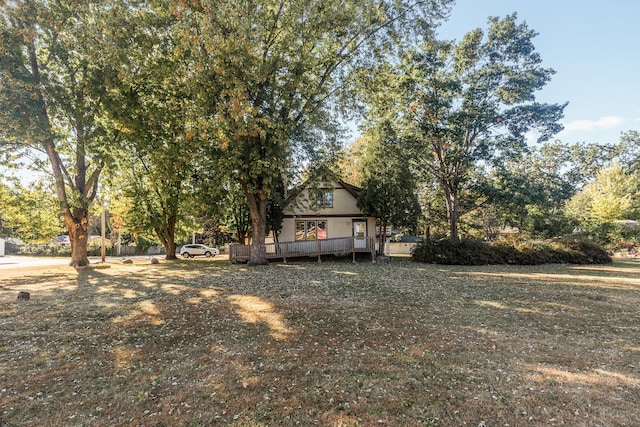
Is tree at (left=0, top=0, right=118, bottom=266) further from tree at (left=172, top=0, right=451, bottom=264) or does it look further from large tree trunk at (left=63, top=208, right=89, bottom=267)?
tree at (left=172, top=0, right=451, bottom=264)

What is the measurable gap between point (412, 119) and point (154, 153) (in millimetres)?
16880

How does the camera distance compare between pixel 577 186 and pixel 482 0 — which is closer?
pixel 482 0

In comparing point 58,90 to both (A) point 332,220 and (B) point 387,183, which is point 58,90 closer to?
(A) point 332,220

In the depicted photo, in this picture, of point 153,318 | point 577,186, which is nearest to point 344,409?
point 153,318

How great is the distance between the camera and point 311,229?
80.8ft

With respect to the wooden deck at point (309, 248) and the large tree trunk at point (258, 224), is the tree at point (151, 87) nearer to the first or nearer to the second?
the large tree trunk at point (258, 224)

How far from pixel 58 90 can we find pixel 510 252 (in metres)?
26.1

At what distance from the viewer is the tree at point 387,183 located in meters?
21.8

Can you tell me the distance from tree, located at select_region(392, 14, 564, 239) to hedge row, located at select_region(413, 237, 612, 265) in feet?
18.5

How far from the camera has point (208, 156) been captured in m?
15.8

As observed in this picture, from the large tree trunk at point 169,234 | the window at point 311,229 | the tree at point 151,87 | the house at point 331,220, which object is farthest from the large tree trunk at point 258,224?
the large tree trunk at point 169,234

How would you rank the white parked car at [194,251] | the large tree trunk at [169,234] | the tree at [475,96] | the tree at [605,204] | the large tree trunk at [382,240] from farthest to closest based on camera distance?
the white parked car at [194,251] → the tree at [605,204] → the large tree trunk at [382,240] → the large tree trunk at [169,234] → the tree at [475,96]

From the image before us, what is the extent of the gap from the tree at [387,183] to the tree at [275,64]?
5155 millimetres

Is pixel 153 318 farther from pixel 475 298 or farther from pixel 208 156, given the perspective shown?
pixel 208 156
